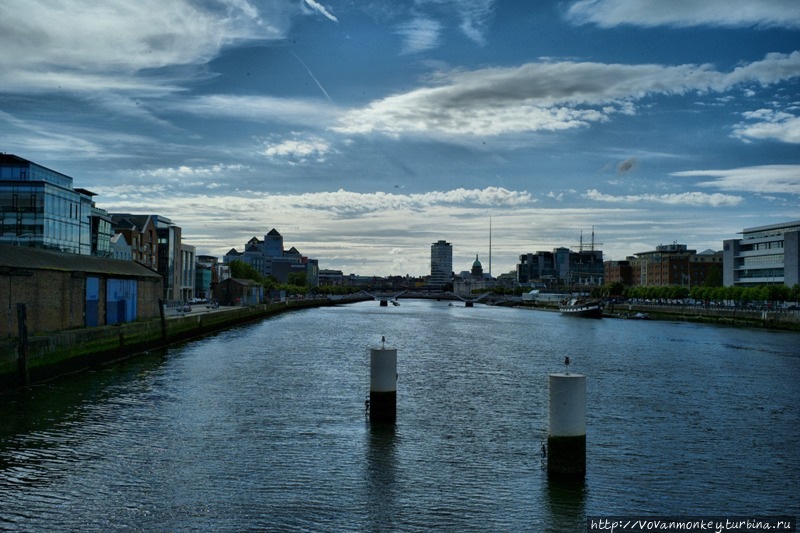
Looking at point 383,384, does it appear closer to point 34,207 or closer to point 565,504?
point 565,504

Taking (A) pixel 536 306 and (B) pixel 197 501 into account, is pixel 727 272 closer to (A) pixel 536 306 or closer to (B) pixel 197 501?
(A) pixel 536 306

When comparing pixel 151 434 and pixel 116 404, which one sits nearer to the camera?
pixel 151 434

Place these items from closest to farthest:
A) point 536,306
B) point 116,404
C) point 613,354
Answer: point 116,404 → point 613,354 → point 536,306

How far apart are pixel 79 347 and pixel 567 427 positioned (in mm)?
32053

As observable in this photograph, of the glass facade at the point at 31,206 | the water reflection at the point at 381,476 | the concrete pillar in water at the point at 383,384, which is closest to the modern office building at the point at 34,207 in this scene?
the glass facade at the point at 31,206

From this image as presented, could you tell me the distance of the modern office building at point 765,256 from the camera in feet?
406

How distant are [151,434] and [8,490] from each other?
6569mm

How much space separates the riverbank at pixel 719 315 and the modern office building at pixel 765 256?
17.3m

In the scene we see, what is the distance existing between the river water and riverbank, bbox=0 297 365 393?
1.10 m

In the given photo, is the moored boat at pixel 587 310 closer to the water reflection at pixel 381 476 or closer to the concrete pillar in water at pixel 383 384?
the concrete pillar in water at pixel 383 384

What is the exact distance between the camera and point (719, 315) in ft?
362

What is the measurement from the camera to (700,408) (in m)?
31.0

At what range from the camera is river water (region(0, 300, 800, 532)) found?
53.7 feet

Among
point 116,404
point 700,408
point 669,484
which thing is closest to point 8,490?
point 116,404
